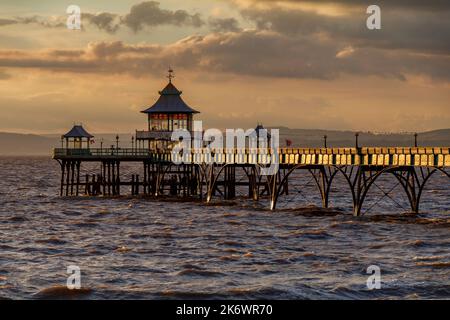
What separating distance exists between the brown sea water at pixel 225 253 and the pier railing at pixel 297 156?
3.75 metres

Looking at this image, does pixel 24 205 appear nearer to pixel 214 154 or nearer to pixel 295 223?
pixel 214 154

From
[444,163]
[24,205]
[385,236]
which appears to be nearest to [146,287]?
[385,236]

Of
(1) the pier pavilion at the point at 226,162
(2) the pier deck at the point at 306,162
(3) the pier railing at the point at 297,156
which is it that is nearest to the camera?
(3) the pier railing at the point at 297,156

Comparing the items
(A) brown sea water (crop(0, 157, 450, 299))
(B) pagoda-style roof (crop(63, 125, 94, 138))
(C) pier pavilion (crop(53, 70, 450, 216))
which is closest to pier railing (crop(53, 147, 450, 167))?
(C) pier pavilion (crop(53, 70, 450, 216))

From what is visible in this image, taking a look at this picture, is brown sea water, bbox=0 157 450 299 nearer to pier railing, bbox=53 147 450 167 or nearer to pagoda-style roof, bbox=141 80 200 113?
pier railing, bbox=53 147 450 167

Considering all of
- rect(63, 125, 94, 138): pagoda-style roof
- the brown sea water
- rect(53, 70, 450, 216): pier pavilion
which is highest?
rect(63, 125, 94, 138): pagoda-style roof

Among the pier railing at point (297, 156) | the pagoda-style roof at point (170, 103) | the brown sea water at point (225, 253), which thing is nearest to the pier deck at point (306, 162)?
the pier railing at point (297, 156)

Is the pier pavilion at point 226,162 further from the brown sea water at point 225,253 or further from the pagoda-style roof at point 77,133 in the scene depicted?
the brown sea water at point 225,253

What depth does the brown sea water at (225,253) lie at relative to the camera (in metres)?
30.6

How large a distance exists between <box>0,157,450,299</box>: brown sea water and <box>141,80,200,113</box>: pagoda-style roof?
93.6 ft

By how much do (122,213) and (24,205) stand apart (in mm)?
16897

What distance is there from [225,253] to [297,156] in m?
22.3

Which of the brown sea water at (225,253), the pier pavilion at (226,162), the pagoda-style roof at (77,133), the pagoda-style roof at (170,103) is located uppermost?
the pagoda-style roof at (170,103)

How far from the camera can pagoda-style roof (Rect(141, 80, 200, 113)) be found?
305 feet
